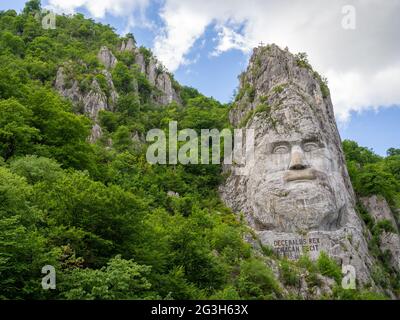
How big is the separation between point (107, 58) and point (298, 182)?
141ft

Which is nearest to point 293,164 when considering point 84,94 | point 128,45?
point 84,94

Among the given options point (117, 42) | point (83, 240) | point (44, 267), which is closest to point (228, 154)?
point (83, 240)

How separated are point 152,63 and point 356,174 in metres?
41.7

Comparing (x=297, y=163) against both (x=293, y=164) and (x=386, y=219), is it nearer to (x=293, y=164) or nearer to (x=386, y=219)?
(x=293, y=164)

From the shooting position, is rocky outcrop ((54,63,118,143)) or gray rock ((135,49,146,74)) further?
gray rock ((135,49,146,74))

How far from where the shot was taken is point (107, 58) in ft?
239

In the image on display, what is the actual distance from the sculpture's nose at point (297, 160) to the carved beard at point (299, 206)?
4.62 feet

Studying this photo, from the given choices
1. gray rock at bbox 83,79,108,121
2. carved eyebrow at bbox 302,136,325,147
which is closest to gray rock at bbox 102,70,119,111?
gray rock at bbox 83,79,108,121

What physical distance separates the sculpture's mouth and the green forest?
5.49 m

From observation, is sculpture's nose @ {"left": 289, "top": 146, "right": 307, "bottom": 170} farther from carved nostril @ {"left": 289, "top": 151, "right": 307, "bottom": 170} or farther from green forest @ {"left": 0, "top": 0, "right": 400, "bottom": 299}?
green forest @ {"left": 0, "top": 0, "right": 400, "bottom": 299}

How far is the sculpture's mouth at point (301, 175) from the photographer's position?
132ft

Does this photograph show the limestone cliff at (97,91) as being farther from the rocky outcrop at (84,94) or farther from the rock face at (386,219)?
the rock face at (386,219)

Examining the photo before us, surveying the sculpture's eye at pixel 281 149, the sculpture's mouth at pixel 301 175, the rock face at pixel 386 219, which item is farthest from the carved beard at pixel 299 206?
the rock face at pixel 386 219

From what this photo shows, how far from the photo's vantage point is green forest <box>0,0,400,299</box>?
14.6 metres
